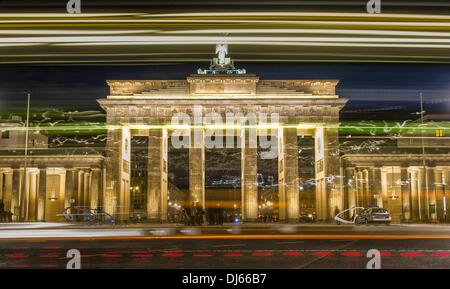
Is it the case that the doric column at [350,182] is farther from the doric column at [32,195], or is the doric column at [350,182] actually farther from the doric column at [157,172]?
the doric column at [32,195]

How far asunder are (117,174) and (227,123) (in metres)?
11.2

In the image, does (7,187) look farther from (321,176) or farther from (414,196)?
(414,196)

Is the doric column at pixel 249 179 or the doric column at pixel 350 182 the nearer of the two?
the doric column at pixel 249 179

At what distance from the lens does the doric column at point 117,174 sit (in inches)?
1984

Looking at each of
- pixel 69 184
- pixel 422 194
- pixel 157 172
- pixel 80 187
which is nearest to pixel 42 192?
pixel 69 184

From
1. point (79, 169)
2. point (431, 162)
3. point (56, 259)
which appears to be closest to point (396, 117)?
point (56, 259)

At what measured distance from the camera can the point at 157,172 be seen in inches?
2094

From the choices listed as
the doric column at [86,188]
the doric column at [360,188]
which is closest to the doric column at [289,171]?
the doric column at [360,188]

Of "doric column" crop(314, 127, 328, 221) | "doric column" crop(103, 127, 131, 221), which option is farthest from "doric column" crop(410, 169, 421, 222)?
"doric column" crop(103, 127, 131, 221)

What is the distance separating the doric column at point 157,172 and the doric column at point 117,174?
7.63 feet

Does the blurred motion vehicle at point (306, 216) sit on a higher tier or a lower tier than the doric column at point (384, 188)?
lower

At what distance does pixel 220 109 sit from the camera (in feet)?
168

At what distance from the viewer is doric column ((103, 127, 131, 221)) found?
165 ft

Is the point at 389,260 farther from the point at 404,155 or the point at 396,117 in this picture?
the point at 404,155
